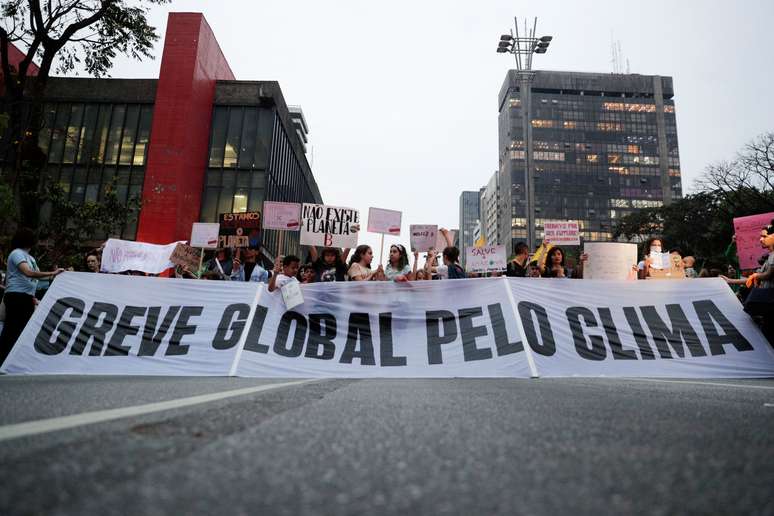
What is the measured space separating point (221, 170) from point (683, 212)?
40.3 metres

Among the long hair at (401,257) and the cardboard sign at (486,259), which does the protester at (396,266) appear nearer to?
the long hair at (401,257)

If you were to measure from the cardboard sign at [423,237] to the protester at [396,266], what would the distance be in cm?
264

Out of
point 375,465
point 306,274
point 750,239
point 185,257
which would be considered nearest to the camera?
point 375,465

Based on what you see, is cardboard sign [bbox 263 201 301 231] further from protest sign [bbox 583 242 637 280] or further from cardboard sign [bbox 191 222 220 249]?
protest sign [bbox 583 242 637 280]

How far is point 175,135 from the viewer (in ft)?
76.0

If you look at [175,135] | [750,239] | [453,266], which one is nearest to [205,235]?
[453,266]

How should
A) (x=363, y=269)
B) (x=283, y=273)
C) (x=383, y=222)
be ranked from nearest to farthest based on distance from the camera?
(x=283, y=273), (x=363, y=269), (x=383, y=222)

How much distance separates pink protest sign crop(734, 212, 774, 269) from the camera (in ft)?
29.2

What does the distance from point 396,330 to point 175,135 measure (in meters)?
21.6

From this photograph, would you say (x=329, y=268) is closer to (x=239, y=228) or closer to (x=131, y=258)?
Result: (x=239, y=228)

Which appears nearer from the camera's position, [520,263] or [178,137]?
[520,263]

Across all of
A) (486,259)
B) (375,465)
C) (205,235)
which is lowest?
(375,465)

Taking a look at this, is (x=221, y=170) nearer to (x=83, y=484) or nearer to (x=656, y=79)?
(x=83, y=484)

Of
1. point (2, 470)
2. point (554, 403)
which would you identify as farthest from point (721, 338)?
point (2, 470)
